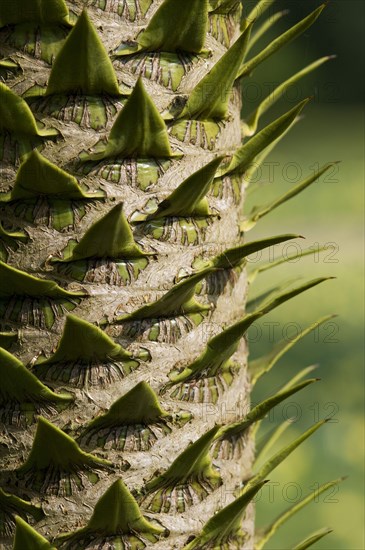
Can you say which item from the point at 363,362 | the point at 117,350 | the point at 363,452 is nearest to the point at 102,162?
the point at 117,350

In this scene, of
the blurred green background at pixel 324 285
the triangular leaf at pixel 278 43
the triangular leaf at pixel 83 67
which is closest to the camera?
the triangular leaf at pixel 83 67

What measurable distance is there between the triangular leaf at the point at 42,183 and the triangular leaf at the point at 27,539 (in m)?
0.23

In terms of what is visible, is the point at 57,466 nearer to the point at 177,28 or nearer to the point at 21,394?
the point at 21,394

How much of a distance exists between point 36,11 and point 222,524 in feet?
1.36

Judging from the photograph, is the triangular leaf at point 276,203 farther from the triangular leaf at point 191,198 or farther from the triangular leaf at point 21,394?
the triangular leaf at point 21,394

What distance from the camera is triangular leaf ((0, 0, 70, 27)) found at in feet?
2.04

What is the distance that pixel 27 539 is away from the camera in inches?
24.1

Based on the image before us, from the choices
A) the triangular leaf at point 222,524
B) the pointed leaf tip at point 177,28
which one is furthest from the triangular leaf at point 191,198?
the triangular leaf at point 222,524

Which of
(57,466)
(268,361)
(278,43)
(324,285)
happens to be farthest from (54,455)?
(324,285)

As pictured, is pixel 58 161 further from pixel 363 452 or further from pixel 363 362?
pixel 363 362

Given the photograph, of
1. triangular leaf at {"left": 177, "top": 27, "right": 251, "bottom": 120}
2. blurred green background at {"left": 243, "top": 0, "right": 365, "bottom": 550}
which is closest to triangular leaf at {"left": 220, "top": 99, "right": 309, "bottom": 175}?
triangular leaf at {"left": 177, "top": 27, "right": 251, "bottom": 120}

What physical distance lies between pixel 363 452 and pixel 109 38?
234 cm

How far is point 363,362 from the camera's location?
3.28 metres

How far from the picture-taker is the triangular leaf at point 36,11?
623mm
